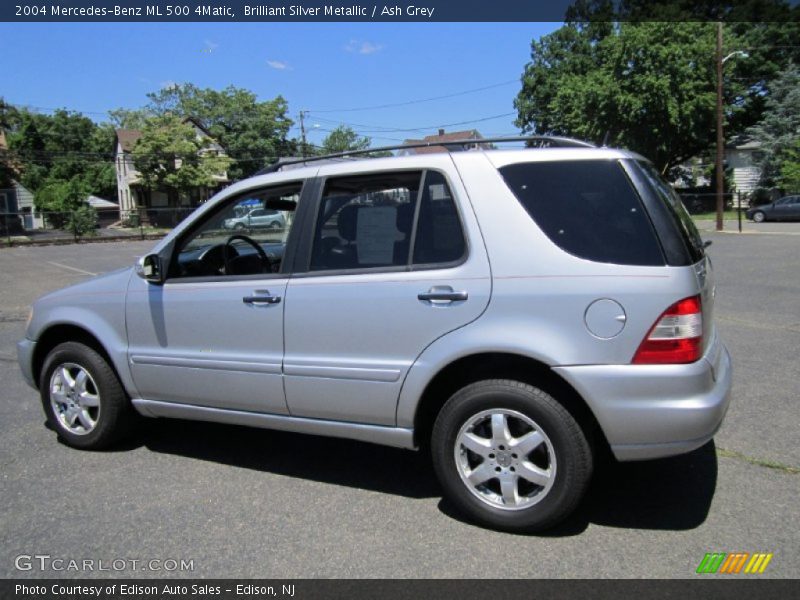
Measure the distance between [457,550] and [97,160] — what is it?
246ft

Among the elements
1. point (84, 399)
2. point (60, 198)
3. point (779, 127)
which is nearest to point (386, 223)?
point (84, 399)

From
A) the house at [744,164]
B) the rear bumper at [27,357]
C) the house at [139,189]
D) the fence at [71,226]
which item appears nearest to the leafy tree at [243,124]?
the house at [139,189]

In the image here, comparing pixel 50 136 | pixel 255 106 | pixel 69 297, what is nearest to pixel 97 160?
pixel 50 136

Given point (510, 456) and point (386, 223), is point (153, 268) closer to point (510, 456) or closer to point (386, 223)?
point (386, 223)

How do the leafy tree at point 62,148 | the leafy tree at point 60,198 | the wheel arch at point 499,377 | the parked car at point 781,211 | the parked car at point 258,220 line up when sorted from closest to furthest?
1. the wheel arch at point 499,377
2. the parked car at point 258,220
3. the parked car at point 781,211
4. the leafy tree at point 60,198
5. the leafy tree at point 62,148

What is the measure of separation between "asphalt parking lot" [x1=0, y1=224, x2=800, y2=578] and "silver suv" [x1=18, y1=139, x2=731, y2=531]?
12.6 inches

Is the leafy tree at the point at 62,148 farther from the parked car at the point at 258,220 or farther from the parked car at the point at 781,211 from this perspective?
the parked car at the point at 258,220

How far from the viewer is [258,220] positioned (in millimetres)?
4238

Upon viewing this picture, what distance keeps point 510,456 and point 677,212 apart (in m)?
1.52

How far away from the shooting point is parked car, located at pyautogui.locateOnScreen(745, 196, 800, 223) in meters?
33.5

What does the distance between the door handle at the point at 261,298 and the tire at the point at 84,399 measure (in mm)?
1254

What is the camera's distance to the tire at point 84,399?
4.30 meters

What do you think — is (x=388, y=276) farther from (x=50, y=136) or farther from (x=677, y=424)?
(x=50, y=136)

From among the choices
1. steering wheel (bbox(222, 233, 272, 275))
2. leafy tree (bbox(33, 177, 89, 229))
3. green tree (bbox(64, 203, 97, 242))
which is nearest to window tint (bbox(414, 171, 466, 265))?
steering wheel (bbox(222, 233, 272, 275))
